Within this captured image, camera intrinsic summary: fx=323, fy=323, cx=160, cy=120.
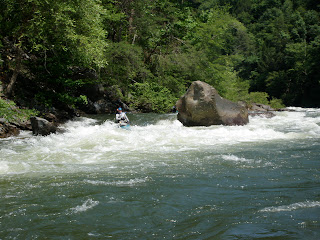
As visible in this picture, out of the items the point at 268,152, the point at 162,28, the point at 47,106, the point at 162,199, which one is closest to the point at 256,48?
the point at 162,28

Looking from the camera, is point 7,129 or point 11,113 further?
point 7,129

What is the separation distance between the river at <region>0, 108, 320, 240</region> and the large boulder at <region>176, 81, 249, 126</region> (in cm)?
484

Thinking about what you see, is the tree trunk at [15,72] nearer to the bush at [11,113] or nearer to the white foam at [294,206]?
the bush at [11,113]

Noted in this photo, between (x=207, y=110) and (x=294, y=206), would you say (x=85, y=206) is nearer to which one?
(x=294, y=206)

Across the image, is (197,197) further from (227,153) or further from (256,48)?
(256,48)

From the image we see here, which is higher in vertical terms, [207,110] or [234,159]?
[207,110]

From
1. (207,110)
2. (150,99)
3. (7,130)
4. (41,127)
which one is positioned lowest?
(7,130)

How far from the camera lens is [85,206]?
4328 millimetres

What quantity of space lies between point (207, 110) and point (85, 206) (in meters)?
10.7

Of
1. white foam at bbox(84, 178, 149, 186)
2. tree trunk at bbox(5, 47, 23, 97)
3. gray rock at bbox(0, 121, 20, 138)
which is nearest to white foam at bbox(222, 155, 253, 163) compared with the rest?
white foam at bbox(84, 178, 149, 186)

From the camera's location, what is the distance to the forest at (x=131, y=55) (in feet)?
45.8

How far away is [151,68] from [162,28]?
425 centimetres

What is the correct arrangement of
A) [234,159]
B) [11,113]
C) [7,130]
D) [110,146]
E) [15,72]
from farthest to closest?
[15,72] < [7,130] < [11,113] < [110,146] < [234,159]

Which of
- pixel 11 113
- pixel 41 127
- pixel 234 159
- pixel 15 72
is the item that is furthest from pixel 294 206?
pixel 15 72
